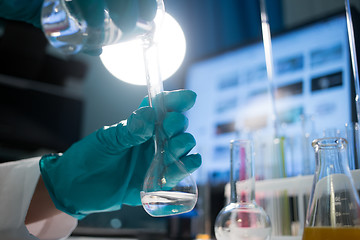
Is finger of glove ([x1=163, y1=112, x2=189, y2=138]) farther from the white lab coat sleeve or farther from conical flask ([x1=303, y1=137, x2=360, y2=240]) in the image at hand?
the white lab coat sleeve

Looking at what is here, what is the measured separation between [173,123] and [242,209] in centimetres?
20

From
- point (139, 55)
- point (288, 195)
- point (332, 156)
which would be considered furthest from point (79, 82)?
point (332, 156)

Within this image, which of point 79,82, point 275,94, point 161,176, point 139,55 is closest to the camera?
point 161,176

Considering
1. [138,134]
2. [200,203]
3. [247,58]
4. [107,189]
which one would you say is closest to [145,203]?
[138,134]

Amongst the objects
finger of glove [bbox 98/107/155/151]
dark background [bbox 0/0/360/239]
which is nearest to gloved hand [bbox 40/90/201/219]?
finger of glove [bbox 98/107/155/151]

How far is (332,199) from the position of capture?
Answer: 1.79ft

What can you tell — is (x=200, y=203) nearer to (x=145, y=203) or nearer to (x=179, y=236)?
(x=179, y=236)

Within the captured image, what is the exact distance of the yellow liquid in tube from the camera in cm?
49

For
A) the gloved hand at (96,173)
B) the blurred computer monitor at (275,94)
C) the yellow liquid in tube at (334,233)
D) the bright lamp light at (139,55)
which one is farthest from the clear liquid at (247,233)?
the bright lamp light at (139,55)

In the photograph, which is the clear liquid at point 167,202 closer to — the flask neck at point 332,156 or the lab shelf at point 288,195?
the flask neck at point 332,156

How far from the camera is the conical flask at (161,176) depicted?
0.59 metres

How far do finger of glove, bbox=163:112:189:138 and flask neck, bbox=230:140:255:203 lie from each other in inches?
4.2

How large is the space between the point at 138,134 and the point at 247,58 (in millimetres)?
1124

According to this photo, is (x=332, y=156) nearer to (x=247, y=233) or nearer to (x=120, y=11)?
(x=247, y=233)
